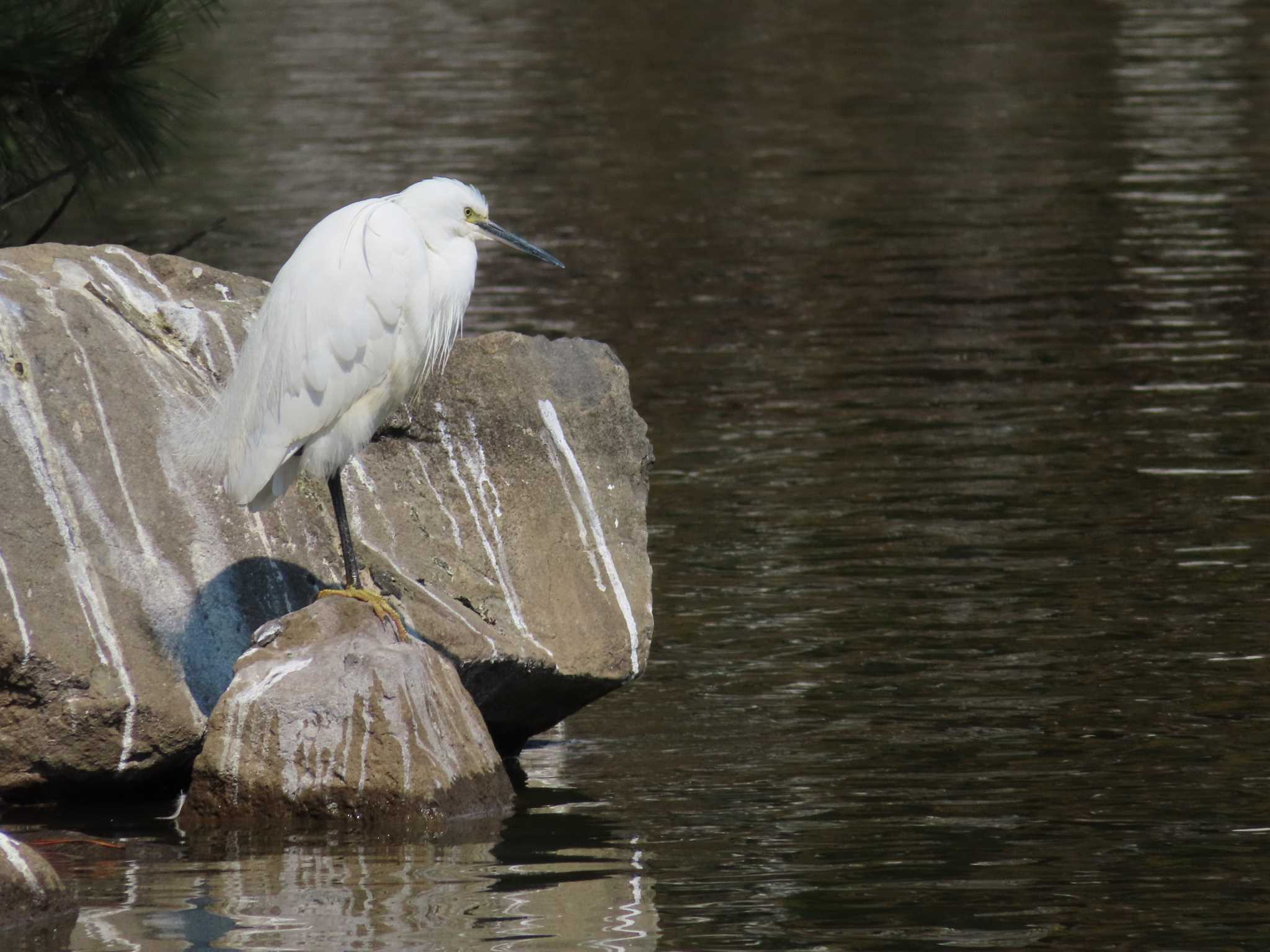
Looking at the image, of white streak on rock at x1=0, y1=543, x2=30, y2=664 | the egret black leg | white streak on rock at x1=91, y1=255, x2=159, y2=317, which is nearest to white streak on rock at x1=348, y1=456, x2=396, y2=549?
the egret black leg

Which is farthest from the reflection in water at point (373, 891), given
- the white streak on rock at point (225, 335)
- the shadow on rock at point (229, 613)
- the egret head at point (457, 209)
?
the egret head at point (457, 209)

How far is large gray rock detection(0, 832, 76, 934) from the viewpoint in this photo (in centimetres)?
643

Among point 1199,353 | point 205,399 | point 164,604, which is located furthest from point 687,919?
point 1199,353

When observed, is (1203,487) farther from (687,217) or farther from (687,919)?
(687,217)

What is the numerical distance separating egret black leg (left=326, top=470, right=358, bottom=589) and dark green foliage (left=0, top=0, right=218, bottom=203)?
3.25m

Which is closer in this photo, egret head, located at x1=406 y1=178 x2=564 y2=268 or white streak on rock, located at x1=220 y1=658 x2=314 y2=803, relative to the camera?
white streak on rock, located at x1=220 y1=658 x2=314 y2=803

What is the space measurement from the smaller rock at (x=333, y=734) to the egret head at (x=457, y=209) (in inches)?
56.9

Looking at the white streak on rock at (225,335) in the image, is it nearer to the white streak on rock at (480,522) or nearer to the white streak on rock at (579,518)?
the white streak on rock at (480,522)

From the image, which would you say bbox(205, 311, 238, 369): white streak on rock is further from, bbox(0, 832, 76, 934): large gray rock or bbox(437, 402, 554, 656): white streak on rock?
bbox(0, 832, 76, 934): large gray rock

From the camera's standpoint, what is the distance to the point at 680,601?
1027 centimetres

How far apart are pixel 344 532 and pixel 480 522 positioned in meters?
0.91

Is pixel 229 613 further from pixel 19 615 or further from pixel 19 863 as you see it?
pixel 19 863

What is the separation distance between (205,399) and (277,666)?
134 cm

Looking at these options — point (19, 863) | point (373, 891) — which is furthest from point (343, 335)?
point (19, 863)
